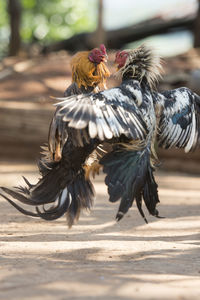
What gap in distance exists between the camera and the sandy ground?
3.15m

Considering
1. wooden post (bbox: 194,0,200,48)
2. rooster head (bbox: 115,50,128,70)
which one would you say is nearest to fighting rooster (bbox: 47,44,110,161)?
rooster head (bbox: 115,50,128,70)

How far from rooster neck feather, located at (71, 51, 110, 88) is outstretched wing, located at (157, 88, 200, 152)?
55cm

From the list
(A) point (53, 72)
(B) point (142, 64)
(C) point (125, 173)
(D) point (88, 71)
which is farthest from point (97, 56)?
(A) point (53, 72)

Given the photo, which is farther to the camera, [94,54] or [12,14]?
[12,14]

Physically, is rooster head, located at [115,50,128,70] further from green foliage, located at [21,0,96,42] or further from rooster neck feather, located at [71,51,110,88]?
green foliage, located at [21,0,96,42]

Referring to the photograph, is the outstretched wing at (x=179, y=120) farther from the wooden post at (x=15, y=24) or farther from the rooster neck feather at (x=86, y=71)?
the wooden post at (x=15, y=24)

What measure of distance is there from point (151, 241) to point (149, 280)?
1458mm

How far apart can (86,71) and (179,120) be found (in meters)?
0.87

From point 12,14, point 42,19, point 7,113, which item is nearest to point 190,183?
point 7,113

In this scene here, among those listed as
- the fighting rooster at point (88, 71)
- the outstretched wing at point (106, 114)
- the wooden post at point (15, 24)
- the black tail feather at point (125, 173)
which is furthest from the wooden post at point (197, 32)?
the black tail feather at point (125, 173)

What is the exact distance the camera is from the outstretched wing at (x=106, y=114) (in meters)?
3.83

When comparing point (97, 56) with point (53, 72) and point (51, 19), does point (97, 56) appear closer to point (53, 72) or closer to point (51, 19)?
point (53, 72)

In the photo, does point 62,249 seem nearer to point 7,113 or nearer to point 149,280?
point 149,280

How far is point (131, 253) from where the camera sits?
4.38 meters
